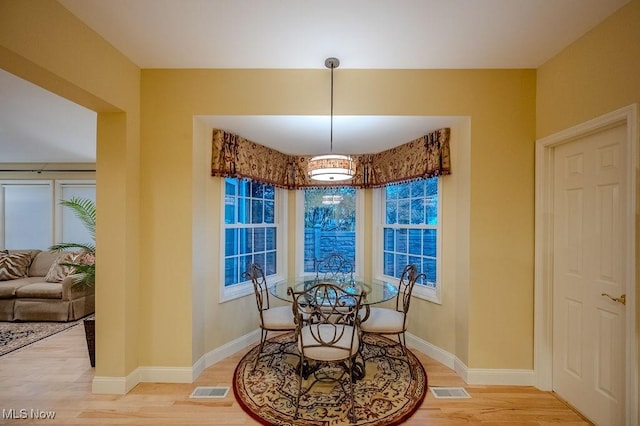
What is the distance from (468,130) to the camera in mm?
2551

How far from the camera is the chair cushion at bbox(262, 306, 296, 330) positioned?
105 inches

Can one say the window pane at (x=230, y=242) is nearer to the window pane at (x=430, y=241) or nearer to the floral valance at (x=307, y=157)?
the floral valance at (x=307, y=157)

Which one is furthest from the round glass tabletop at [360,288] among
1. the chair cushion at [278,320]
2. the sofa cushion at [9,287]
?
the sofa cushion at [9,287]

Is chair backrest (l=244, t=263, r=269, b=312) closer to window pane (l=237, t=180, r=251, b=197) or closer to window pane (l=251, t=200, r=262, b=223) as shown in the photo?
window pane (l=251, t=200, r=262, b=223)

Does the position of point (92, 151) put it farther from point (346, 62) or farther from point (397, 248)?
point (397, 248)

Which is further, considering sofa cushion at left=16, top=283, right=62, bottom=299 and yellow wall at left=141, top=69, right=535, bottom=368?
sofa cushion at left=16, top=283, right=62, bottom=299

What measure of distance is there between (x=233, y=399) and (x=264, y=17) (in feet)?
9.24

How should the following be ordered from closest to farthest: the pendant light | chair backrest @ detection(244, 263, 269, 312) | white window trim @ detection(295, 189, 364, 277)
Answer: the pendant light < chair backrest @ detection(244, 263, 269, 312) < white window trim @ detection(295, 189, 364, 277)

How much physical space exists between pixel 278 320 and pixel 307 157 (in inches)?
81.3

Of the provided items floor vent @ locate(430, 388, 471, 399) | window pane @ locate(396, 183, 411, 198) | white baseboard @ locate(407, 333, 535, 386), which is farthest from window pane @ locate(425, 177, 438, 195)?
floor vent @ locate(430, 388, 471, 399)

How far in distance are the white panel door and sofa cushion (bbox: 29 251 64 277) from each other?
6.67m

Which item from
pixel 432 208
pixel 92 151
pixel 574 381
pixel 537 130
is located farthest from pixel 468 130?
pixel 92 151

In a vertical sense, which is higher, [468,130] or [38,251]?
[468,130]

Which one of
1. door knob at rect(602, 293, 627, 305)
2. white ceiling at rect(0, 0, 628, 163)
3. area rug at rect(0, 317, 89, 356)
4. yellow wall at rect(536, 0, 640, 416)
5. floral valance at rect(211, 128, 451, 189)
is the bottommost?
area rug at rect(0, 317, 89, 356)
